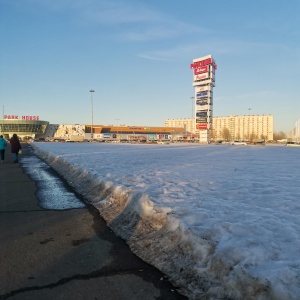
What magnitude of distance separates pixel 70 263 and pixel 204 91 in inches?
3310

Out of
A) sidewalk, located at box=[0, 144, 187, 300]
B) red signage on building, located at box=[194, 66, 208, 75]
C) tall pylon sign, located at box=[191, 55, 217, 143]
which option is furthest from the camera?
red signage on building, located at box=[194, 66, 208, 75]

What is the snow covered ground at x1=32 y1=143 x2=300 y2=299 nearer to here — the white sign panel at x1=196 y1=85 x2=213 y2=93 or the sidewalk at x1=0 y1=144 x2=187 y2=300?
the sidewalk at x1=0 y1=144 x2=187 y2=300

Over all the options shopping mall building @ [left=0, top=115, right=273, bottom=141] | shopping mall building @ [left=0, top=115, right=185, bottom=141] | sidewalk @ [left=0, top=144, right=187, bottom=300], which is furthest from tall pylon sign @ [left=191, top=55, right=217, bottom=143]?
sidewalk @ [left=0, top=144, right=187, bottom=300]

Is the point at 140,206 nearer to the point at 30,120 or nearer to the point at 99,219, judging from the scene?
the point at 99,219

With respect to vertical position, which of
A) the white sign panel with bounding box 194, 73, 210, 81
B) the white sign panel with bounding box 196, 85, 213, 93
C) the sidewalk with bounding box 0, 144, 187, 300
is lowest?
the sidewalk with bounding box 0, 144, 187, 300

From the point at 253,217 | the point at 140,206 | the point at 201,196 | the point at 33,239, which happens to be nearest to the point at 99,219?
the point at 140,206

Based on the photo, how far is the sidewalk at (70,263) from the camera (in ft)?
10.9

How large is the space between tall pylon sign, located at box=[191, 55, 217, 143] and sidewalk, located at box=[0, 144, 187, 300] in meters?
79.2

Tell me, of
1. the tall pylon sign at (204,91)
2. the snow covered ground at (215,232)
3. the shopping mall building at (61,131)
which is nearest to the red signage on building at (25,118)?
the shopping mall building at (61,131)

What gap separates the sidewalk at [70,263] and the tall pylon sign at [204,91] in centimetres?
7924

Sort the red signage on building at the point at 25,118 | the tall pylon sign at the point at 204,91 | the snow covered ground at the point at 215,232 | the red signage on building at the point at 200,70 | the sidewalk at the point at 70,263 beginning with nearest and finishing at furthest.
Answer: the snow covered ground at the point at 215,232 < the sidewalk at the point at 70,263 < the tall pylon sign at the point at 204,91 < the red signage on building at the point at 200,70 < the red signage on building at the point at 25,118

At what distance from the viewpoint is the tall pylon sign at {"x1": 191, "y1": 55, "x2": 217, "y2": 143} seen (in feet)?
272

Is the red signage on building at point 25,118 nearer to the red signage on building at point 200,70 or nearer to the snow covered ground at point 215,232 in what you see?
the red signage on building at point 200,70

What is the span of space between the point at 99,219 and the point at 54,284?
9.29ft
